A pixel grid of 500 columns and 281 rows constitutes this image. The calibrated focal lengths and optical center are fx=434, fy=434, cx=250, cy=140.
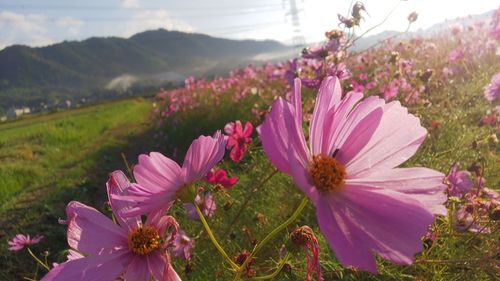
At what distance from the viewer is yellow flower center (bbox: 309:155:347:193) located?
534 mm

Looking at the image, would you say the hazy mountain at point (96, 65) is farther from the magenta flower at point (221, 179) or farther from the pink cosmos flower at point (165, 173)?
the pink cosmos flower at point (165, 173)

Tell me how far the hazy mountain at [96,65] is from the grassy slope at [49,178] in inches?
4659

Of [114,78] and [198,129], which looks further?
[114,78]

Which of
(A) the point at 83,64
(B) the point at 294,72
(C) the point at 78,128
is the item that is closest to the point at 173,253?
(B) the point at 294,72

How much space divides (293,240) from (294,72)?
118 centimetres

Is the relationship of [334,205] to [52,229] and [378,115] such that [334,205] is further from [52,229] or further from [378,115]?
[52,229]

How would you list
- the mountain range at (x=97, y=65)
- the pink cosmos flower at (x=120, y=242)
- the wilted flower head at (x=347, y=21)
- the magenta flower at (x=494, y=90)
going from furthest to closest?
1. the mountain range at (x=97, y=65)
2. the magenta flower at (x=494, y=90)
3. the wilted flower head at (x=347, y=21)
4. the pink cosmos flower at (x=120, y=242)

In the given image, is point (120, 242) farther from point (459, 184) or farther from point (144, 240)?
point (459, 184)

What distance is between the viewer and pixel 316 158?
1.86 ft

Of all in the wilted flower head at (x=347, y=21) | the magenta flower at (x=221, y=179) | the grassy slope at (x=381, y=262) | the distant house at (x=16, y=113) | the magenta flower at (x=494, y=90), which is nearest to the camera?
the grassy slope at (x=381, y=262)

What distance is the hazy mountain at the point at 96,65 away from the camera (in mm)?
140375

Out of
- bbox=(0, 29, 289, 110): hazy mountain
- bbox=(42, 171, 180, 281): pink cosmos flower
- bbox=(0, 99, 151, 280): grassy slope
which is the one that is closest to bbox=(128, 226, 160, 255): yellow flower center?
bbox=(42, 171, 180, 281): pink cosmos flower

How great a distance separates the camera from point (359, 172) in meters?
0.60

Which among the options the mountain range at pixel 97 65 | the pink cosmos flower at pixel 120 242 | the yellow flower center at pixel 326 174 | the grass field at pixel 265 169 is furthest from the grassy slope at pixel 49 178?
the mountain range at pixel 97 65
